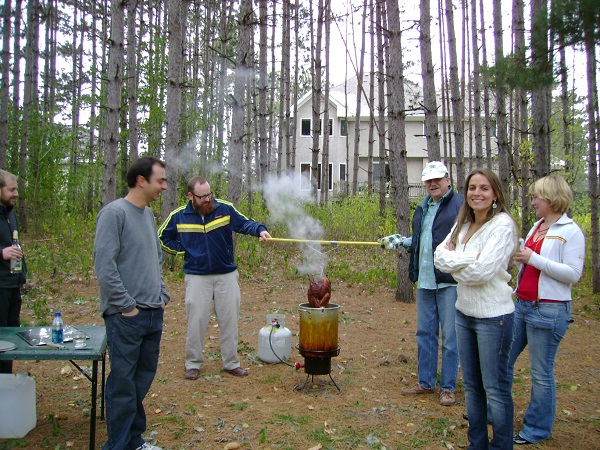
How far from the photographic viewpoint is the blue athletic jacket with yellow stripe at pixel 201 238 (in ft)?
17.8

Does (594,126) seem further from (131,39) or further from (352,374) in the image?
(131,39)

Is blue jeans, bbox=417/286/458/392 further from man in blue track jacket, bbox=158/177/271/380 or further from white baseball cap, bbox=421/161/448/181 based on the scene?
man in blue track jacket, bbox=158/177/271/380

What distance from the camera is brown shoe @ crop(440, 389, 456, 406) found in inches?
185

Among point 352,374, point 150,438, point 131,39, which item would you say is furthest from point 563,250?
point 131,39

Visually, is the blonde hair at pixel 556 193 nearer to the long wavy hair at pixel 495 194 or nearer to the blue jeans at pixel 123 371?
the long wavy hair at pixel 495 194

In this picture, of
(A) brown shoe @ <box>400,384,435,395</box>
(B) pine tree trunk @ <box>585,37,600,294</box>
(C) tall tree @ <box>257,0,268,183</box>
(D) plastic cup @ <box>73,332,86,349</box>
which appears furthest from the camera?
(C) tall tree @ <box>257,0,268,183</box>

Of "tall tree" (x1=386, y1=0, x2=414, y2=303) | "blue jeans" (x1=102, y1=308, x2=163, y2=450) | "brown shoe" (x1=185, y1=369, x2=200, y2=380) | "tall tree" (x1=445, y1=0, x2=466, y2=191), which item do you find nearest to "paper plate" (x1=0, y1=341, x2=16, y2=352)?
"blue jeans" (x1=102, y1=308, x2=163, y2=450)

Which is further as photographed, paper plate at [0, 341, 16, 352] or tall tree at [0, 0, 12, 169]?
tall tree at [0, 0, 12, 169]

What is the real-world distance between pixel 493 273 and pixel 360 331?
443 cm

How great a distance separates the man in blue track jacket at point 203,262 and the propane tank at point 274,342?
46 centimetres

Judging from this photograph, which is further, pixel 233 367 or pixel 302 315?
pixel 233 367

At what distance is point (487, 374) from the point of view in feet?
10.7

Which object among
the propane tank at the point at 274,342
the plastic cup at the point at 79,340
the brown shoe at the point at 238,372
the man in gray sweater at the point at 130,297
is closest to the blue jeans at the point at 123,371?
the man in gray sweater at the point at 130,297

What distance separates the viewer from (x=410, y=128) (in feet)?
103
